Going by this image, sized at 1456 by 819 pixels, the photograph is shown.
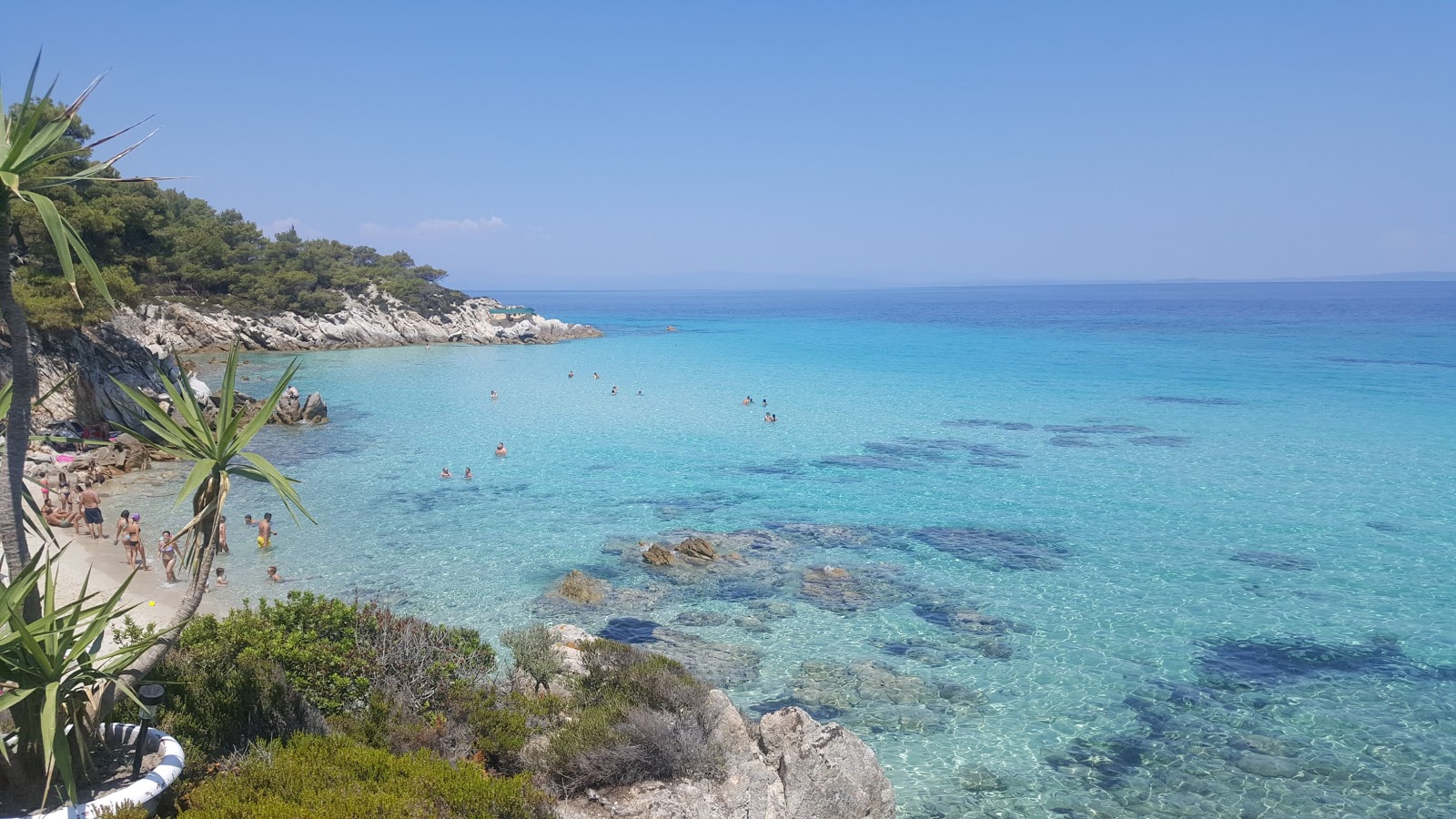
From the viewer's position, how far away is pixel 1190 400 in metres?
48.9

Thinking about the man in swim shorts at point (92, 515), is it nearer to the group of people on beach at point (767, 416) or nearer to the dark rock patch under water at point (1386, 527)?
the group of people on beach at point (767, 416)

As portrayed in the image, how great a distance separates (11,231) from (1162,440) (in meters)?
39.8

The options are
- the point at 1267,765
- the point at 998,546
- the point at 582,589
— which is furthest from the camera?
the point at 998,546

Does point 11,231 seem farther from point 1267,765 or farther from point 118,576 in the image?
point 1267,765

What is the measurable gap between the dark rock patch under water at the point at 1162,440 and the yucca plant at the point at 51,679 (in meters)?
37.8

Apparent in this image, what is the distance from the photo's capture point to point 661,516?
26.1 metres

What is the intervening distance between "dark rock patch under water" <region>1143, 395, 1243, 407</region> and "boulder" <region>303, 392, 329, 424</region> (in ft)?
147

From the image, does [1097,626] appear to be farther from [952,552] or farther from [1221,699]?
[952,552]

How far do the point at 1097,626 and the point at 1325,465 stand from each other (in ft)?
69.8

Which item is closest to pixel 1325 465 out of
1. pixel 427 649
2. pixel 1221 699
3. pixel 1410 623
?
pixel 1410 623

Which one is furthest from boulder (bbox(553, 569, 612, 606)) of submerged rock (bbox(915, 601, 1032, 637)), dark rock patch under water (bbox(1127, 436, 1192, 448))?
dark rock patch under water (bbox(1127, 436, 1192, 448))

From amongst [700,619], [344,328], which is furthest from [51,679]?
[344,328]

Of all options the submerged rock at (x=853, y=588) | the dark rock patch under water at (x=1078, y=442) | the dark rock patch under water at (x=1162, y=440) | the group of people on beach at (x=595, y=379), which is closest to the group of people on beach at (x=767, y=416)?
the group of people on beach at (x=595, y=379)

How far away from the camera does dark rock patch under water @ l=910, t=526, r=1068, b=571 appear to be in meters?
21.8
